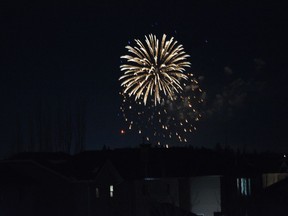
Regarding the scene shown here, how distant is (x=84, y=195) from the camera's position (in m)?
57.4

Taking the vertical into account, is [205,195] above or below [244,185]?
below

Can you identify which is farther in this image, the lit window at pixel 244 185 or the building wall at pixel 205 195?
the building wall at pixel 205 195

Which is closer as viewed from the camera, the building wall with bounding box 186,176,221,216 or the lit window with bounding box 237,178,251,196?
the lit window with bounding box 237,178,251,196

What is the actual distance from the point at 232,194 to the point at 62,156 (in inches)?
632

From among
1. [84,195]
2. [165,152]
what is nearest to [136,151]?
[165,152]

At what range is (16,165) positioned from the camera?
5875cm

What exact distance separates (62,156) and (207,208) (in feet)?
47.6

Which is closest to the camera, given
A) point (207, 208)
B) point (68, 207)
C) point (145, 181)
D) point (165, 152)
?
point (68, 207)

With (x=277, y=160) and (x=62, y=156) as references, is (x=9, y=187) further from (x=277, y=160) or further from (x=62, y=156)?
(x=277, y=160)

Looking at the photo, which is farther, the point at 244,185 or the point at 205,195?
the point at 205,195

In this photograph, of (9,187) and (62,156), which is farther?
(62,156)

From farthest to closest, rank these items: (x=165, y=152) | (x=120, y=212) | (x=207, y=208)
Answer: (x=165, y=152) → (x=207, y=208) → (x=120, y=212)

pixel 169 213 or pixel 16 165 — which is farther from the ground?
pixel 16 165

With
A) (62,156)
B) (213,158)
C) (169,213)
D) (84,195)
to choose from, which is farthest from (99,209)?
(213,158)
